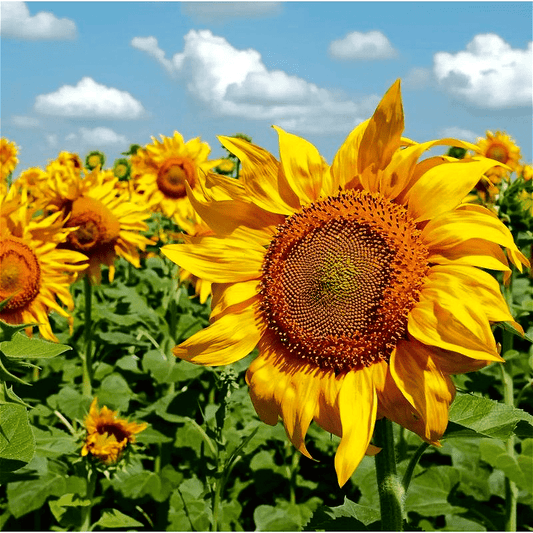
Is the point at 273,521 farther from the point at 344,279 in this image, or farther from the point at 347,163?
the point at 347,163

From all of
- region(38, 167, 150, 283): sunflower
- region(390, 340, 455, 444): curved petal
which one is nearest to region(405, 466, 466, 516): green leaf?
region(390, 340, 455, 444): curved petal

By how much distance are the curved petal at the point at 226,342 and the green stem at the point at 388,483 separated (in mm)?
357

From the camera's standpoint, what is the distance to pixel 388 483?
1612 millimetres

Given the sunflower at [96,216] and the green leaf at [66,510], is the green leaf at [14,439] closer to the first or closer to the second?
the green leaf at [66,510]

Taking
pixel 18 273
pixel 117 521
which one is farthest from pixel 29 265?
pixel 117 521

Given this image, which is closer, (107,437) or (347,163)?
(347,163)

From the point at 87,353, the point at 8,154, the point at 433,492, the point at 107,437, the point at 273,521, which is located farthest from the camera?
the point at 8,154

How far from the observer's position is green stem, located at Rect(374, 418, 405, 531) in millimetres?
1607

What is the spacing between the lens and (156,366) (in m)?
4.06

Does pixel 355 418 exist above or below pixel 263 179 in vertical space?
below

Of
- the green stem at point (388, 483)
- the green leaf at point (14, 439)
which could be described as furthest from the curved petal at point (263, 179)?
the green leaf at point (14, 439)

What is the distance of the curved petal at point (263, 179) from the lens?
1.72m

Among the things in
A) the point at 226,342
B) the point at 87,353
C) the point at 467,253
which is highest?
the point at 467,253

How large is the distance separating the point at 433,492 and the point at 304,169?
1.98 metres
